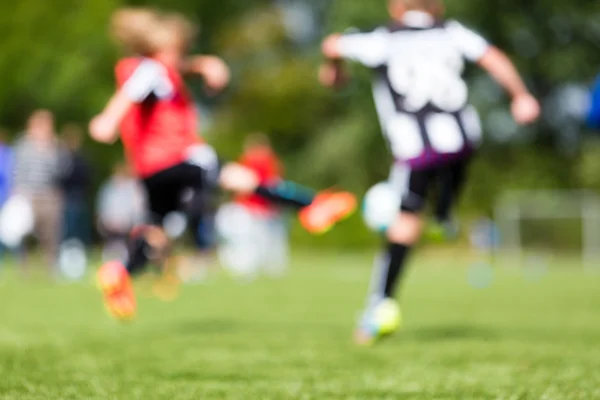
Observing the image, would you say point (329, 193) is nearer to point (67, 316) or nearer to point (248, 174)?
A: point (248, 174)

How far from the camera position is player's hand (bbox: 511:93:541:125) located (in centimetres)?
586

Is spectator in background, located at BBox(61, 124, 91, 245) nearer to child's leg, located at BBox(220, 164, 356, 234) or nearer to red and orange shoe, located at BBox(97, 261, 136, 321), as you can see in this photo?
red and orange shoe, located at BBox(97, 261, 136, 321)

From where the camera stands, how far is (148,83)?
21.1 feet

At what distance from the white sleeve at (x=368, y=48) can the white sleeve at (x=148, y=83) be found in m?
1.19

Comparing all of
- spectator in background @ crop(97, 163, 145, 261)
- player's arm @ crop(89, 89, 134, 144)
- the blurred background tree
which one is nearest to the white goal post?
the blurred background tree

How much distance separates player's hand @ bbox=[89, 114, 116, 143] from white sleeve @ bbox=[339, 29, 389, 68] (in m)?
1.37

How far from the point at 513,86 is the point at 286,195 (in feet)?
4.73

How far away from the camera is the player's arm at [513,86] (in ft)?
19.3

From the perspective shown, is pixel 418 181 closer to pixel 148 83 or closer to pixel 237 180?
pixel 237 180

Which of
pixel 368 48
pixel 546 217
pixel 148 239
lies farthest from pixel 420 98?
pixel 546 217

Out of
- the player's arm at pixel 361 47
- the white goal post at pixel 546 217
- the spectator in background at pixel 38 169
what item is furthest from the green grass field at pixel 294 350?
the white goal post at pixel 546 217

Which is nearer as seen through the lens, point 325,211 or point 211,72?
point 325,211

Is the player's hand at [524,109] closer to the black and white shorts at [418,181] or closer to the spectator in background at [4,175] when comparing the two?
the black and white shorts at [418,181]

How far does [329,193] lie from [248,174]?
1.71 ft
